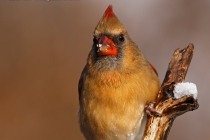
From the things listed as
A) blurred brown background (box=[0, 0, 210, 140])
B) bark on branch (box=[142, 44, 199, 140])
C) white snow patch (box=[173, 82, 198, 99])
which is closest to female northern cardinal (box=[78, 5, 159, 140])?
bark on branch (box=[142, 44, 199, 140])

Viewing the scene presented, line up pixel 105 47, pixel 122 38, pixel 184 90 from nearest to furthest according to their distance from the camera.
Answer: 1. pixel 184 90
2. pixel 105 47
3. pixel 122 38

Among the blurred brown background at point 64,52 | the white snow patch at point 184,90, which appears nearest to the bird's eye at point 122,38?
the white snow patch at point 184,90

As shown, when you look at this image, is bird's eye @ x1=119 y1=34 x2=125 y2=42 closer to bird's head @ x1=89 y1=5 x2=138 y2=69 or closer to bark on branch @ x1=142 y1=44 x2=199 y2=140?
bird's head @ x1=89 y1=5 x2=138 y2=69

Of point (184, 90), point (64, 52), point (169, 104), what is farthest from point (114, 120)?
point (64, 52)

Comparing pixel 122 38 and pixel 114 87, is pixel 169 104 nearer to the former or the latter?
pixel 114 87

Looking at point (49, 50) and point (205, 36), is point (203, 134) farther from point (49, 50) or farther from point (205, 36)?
point (49, 50)

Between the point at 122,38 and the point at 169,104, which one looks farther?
the point at 122,38

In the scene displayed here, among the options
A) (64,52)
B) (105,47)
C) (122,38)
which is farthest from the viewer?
(64,52)
